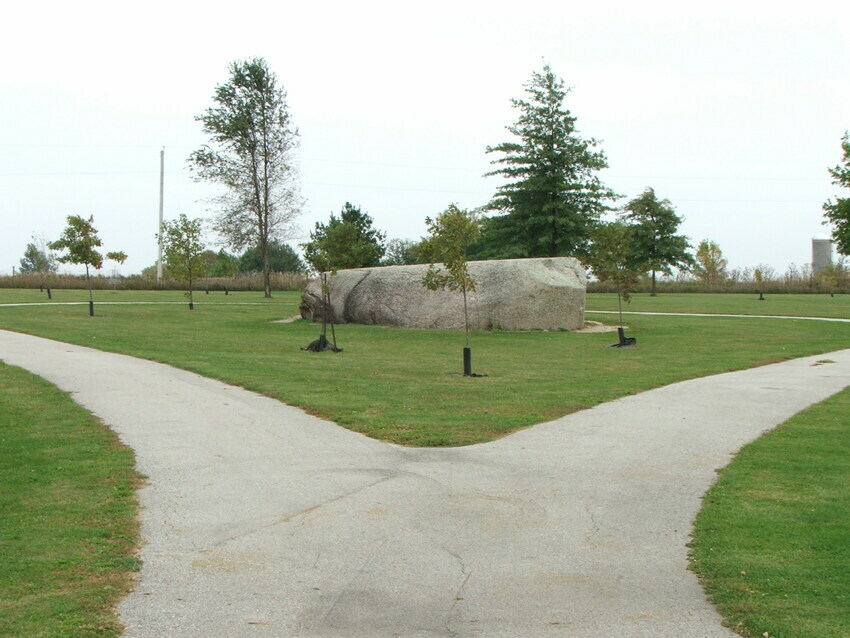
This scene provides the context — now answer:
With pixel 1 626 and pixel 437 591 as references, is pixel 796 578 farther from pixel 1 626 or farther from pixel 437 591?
pixel 1 626

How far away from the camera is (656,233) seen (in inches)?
2857

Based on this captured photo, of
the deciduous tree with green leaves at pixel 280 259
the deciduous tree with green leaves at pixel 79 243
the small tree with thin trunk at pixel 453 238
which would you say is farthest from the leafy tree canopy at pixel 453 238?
the deciduous tree with green leaves at pixel 280 259

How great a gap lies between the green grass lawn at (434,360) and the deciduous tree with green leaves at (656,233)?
42003 millimetres

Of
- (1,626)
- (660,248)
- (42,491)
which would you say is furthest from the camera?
(660,248)

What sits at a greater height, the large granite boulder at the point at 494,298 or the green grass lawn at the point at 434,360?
the large granite boulder at the point at 494,298

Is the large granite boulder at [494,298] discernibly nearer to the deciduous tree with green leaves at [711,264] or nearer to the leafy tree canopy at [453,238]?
the leafy tree canopy at [453,238]

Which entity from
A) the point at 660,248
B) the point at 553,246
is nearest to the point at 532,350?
the point at 553,246

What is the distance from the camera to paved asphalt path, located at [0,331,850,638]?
4512mm

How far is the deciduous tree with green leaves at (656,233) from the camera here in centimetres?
7206

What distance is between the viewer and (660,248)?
2837 inches

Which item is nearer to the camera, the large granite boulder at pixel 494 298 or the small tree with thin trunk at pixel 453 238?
the small tree with thin trunk at pixel 453 238

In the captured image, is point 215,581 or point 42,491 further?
point 42,491

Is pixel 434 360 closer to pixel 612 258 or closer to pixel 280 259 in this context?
pixel 612 258

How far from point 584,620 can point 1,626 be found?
2.93 metres
